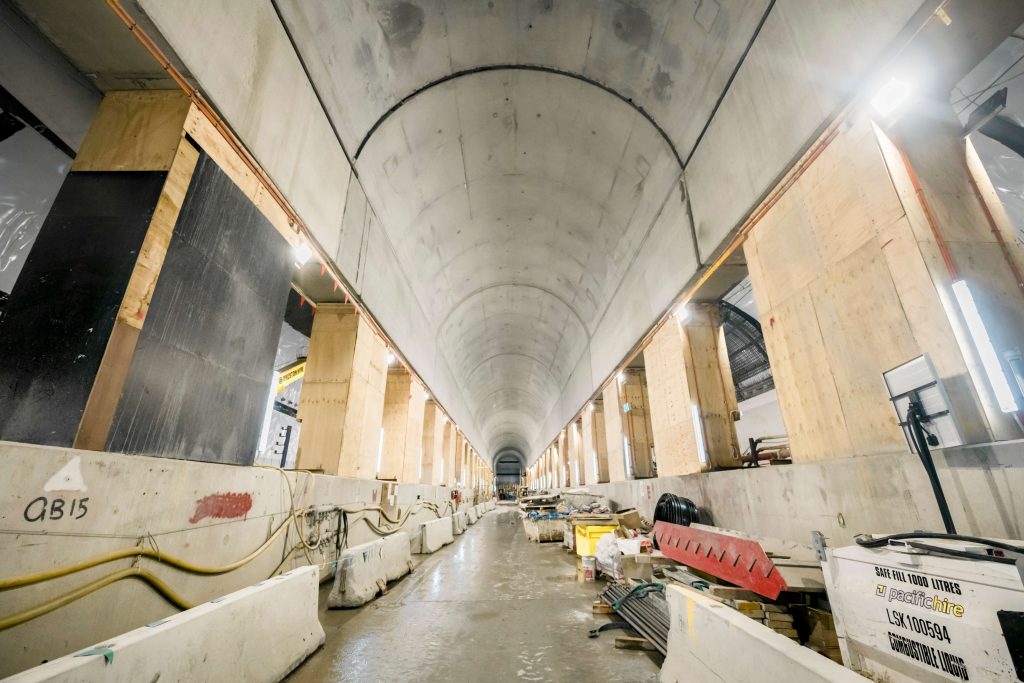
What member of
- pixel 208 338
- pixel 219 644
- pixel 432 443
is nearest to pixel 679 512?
pixel 219 644

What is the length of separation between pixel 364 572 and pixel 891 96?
7.36 metres

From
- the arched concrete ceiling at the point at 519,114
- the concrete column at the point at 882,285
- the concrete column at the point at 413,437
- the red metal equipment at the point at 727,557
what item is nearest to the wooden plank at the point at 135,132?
the arched concrete ceiling at the point at 519,114

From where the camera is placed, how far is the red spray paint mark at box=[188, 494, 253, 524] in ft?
10.2

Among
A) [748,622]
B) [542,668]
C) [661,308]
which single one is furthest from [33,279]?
[661,308]

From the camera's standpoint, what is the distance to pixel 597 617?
12.5ft

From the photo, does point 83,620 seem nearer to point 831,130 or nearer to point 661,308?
point 831,130

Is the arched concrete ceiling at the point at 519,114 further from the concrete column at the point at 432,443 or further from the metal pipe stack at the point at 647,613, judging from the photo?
the metal pipe stack at the point at 647,613

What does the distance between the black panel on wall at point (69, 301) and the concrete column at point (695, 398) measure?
7.75 metres

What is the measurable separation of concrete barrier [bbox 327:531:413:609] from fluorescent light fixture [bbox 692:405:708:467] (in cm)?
531

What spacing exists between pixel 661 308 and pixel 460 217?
5391mm

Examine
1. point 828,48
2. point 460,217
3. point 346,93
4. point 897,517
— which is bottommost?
point 897,517

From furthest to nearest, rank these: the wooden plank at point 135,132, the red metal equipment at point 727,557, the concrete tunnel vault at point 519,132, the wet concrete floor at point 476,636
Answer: the concrete tunnel vault at point 519,132 → the wooden plank at point 135,132 → the red metal equipment at point 727,557 → the wet concrete floor at point 476,636

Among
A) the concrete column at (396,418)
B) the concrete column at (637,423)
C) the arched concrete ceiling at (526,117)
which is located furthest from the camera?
the concrete column at (637,423)

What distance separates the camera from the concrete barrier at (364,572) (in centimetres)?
430
